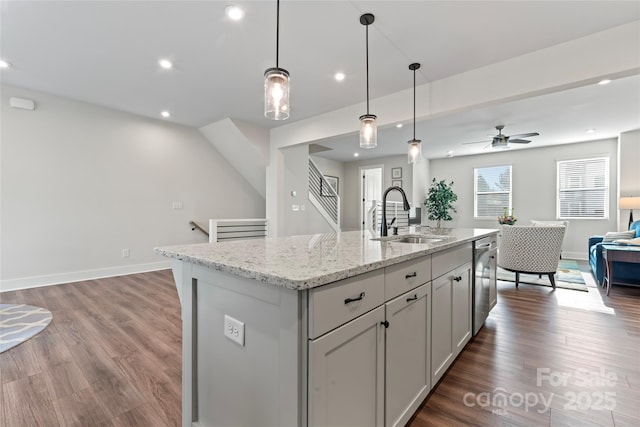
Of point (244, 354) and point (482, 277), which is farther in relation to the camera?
point (482, 277)

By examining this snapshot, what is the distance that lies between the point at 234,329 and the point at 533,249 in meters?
4.33

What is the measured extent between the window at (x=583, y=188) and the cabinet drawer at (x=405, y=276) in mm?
7082

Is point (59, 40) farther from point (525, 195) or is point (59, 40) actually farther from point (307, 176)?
point (525, 195)

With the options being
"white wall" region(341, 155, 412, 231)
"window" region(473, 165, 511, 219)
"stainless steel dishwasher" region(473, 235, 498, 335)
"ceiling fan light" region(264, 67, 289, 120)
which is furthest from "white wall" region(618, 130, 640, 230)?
"ceiling fan light" region(264, 67, 289, 120)

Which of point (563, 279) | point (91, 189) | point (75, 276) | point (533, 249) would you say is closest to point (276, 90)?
point (533, 249)

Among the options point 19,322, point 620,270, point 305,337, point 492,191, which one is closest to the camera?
point 305,337

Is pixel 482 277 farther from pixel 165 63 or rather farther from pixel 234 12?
pixel 165 63

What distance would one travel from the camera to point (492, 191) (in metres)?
7.56

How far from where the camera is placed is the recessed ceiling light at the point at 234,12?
231 centimetres

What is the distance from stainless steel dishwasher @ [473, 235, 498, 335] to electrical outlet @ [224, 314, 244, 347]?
1980 mm

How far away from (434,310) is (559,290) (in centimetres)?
346

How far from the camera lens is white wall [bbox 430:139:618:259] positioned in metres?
6.22

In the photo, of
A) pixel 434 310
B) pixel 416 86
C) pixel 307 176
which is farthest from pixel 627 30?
pixel 307 176

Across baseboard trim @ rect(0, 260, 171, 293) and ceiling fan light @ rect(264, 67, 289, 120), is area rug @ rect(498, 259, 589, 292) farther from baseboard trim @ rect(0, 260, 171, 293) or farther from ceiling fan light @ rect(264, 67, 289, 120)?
baseboard trim @ rect(0, 260, 171, 293)
